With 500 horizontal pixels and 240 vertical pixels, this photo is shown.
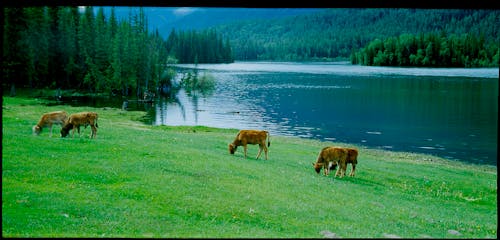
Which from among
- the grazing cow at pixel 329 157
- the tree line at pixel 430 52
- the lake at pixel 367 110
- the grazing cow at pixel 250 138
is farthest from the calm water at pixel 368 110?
the grazing cow at pixel 329 157

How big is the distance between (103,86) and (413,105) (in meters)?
45.5

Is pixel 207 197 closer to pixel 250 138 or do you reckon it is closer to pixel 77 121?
pixel 250 138

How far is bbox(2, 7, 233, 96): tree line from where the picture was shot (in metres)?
61.7

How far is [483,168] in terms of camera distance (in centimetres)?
3003

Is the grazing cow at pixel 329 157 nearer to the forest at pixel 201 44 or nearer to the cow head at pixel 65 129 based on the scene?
Answer: the cow head at pixel 65 129

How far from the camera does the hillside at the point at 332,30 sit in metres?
101

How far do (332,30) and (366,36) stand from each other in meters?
19.3

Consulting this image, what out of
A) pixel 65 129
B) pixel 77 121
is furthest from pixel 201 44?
pixel 65 129

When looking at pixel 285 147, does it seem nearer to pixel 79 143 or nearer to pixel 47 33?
pixel 79 143

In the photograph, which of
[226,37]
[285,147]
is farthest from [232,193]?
[226,37]

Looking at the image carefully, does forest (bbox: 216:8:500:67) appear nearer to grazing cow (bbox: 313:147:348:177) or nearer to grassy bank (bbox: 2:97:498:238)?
grazing cow (bbox: 313:147:348:177)

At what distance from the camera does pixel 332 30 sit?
120125mm

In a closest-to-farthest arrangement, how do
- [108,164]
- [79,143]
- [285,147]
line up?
[108,164], [79,143], [285,147]

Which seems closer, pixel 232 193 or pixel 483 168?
pixel 232 193
